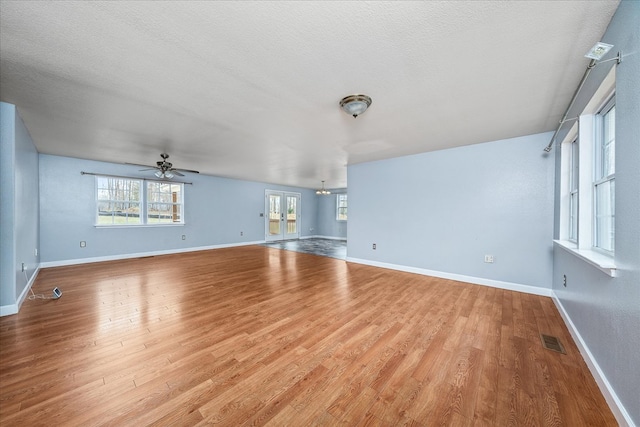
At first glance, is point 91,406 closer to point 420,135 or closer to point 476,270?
point 420,135

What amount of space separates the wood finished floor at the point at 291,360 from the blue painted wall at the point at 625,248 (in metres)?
0.28

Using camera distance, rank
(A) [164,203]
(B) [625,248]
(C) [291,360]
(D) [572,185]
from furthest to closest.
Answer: (A) [164,203], (D) [572,185], (C) [291,360], (B) [625,248]

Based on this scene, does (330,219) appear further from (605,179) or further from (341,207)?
(605,179)

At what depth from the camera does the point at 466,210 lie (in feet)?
13.3

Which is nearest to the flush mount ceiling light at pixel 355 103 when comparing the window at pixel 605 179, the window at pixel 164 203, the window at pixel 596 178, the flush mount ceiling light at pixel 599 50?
the flush mount ceiling light at pixel 599 50

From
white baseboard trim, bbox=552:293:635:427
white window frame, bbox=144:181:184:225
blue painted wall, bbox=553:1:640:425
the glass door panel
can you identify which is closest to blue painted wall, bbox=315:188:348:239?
the glass door panel

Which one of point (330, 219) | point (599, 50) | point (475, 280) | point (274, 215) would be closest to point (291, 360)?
point (599, 50)

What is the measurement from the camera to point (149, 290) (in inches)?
140

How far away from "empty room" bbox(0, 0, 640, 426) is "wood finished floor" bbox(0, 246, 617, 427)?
0.02 meters

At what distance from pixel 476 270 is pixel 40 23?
5.41 m

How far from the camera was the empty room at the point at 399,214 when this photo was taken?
1.39m

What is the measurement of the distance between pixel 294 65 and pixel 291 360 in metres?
2.30

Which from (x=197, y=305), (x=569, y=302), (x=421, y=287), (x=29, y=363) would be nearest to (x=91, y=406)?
(x=29, y=363)

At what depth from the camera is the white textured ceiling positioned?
4.63 feet
